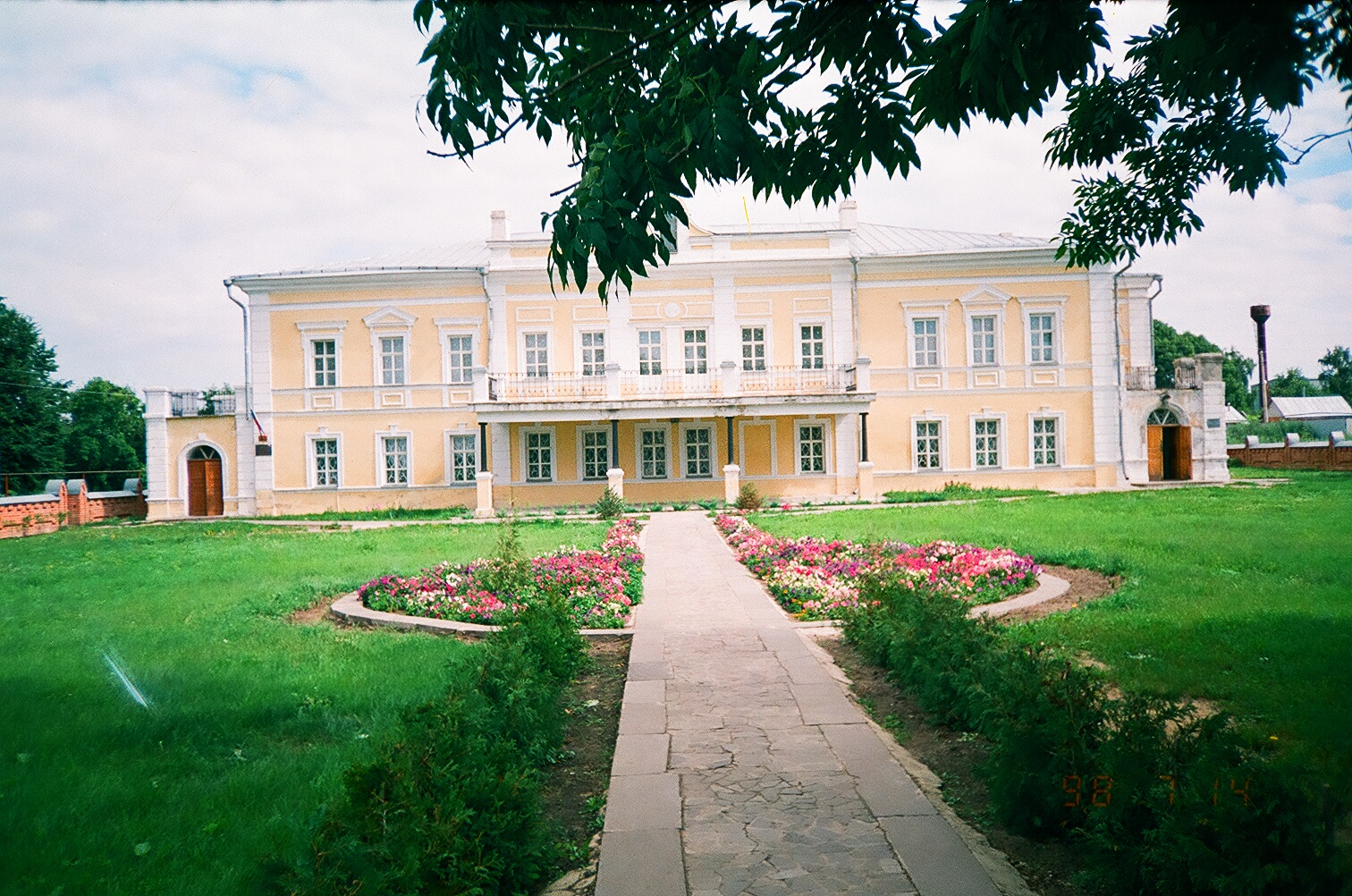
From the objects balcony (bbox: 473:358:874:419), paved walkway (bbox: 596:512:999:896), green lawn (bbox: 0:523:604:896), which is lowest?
paved walkway (bbox: 596:512:999:896)

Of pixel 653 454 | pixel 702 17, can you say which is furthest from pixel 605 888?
pixel 653 454

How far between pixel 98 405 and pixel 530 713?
7.78ft

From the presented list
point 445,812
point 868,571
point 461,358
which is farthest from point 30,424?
point 461,358

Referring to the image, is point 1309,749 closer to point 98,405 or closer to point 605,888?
point 605,888

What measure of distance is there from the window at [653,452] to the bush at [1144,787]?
2102 centimetres

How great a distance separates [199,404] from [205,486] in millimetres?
2551

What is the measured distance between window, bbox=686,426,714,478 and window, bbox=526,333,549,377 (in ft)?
15.6

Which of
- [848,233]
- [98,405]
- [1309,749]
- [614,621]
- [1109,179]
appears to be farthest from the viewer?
[848,233]

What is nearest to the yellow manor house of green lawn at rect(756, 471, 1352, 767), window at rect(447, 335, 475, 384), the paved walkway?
window at rect(447, 335, 475, 384)

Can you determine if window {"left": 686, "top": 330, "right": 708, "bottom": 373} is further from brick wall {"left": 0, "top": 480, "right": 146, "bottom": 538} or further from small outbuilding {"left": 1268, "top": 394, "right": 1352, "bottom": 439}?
small outbuilding {"left": 1268, "top": 394, "right": 1352, "bottom": 439}

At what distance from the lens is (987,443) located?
25688 mm

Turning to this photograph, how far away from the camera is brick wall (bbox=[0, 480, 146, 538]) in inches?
603

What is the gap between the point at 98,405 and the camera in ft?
10.2

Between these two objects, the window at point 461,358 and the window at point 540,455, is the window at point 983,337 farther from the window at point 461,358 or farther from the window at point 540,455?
the window at point 461,358
